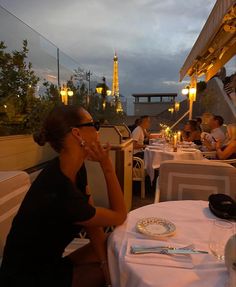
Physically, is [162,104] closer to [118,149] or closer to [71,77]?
[71,77]

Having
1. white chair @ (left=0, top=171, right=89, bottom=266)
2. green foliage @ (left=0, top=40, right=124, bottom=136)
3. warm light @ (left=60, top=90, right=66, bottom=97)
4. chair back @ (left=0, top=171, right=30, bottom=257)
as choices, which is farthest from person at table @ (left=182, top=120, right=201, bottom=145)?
chair back @ (left=0, top=171, right=30, bottom=257)

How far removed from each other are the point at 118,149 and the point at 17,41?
314 cm

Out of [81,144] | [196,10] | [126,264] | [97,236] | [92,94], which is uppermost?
[196,10]

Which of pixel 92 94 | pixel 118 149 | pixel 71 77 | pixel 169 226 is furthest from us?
pixel 92 94

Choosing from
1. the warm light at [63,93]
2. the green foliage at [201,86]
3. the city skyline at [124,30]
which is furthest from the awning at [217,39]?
the green foliage at [201,86]

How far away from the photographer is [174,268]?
95 cm

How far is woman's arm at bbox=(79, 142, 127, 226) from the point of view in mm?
1231

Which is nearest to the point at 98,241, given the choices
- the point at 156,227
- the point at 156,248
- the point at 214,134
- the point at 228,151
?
the point at 156,227

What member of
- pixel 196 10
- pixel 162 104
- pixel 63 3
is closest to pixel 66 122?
pixel 196 10

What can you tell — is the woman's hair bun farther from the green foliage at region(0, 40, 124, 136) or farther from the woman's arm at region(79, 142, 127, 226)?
the green foliage at region(0, 40, 124, 136)

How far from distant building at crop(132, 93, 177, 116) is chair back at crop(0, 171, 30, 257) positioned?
2373 centimetres

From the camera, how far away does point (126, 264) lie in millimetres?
986

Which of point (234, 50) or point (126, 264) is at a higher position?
point (234, 50)

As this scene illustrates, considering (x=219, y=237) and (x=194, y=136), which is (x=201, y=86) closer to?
(x=194, y=136)
